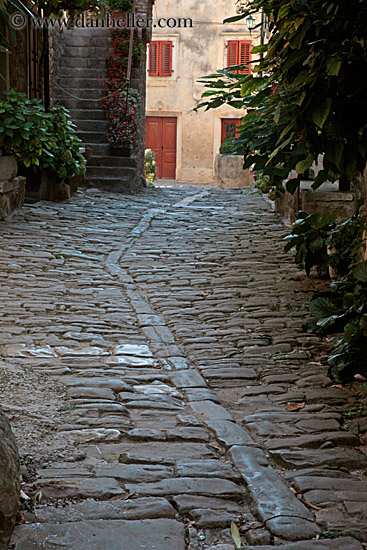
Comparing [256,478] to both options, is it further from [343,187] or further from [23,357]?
[343,187]

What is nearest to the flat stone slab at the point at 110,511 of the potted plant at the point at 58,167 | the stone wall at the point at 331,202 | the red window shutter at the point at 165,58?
the stone wall at the point at 331,202

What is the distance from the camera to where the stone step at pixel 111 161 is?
15328 mm

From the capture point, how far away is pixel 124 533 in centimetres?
238

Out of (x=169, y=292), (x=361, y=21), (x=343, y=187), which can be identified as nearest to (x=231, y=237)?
(x=343, y=187)

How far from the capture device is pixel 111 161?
15414mm

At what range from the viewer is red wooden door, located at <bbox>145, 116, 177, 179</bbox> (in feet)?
90.2

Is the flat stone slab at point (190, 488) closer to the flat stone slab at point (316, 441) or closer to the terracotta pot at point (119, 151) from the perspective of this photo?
the flat stone slab at point (316, 441)

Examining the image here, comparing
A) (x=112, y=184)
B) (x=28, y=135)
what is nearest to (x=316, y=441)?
(x=28, y=135)

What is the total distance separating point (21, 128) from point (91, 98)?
23.0ft

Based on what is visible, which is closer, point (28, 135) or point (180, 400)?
point (180, 400)

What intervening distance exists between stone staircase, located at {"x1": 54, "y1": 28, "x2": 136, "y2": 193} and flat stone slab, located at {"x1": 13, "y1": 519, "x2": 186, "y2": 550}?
12.9 metres

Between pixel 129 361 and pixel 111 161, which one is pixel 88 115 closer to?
pixel 111 161

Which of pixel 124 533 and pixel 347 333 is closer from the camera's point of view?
pixel 124 533

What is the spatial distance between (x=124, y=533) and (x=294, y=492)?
82 centimetres
